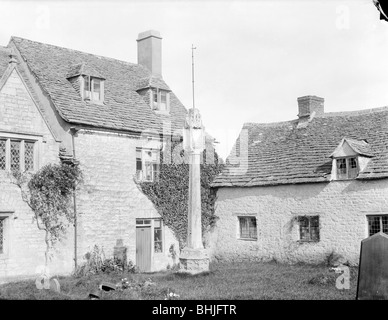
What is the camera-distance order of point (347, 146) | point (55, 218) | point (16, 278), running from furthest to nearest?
point (347, 146)
point (55, 218)
point (16, 278)

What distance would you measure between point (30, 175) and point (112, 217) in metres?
3.87

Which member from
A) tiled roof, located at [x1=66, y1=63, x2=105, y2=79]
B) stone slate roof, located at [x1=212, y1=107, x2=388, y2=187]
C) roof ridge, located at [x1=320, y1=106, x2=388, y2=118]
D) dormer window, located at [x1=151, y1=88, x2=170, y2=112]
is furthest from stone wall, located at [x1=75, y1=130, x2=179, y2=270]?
roof ridge, located at [x1=320, y1=106, x2=388, y2=118]

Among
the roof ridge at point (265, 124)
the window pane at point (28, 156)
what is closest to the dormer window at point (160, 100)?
the roof ridge at point (265, 124)

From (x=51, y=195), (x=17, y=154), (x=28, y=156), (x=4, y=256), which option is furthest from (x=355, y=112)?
(x=4, y=256)

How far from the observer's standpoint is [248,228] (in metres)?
25.0

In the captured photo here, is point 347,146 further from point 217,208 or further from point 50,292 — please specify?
point 50,292

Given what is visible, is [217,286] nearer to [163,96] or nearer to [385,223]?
[385,223]

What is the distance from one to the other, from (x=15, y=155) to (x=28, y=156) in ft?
1.76

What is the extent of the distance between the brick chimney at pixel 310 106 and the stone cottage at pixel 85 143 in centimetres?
563

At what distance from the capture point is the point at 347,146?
22016 millimetres

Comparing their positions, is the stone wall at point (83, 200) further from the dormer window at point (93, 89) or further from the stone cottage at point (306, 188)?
the stone cottage at point (306, 188)

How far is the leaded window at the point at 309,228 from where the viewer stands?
900 inches
